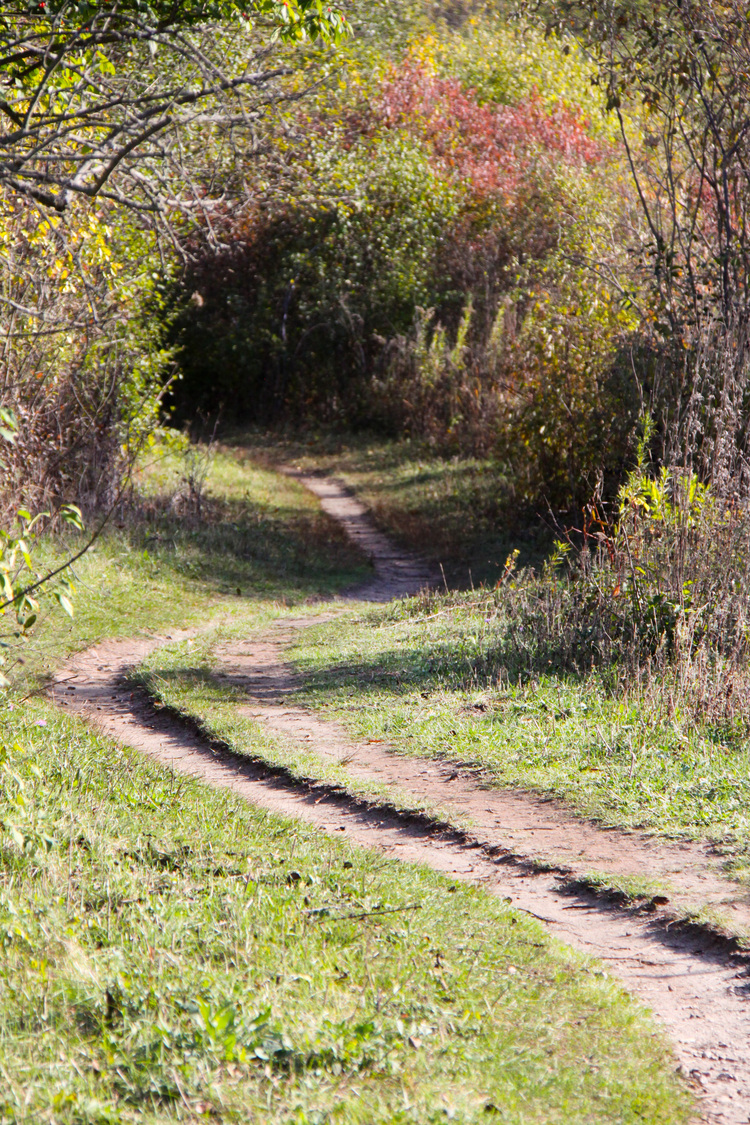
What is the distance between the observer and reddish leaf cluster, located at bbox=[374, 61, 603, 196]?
24.5m

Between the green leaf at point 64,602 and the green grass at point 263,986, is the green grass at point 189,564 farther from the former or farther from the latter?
the green leaf at point 64,602

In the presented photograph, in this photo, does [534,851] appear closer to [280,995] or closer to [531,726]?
[531,726]

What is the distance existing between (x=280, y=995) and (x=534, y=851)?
1.89 metres

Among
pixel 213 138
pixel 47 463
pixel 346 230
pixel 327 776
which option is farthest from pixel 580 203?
pixel 327 776

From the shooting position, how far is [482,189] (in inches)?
953

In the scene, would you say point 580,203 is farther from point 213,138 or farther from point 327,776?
point 327,776

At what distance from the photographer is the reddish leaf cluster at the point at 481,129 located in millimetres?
24531

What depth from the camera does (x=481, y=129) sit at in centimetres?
2581

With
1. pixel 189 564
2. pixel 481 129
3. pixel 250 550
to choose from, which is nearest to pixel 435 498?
pixel 250 550

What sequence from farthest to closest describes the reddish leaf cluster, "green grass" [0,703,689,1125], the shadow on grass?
the reddish leaf cluster, the shadow on grass, "green grass" [0,703,689,1125]

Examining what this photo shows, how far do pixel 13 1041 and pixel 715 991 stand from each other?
243 centimetres

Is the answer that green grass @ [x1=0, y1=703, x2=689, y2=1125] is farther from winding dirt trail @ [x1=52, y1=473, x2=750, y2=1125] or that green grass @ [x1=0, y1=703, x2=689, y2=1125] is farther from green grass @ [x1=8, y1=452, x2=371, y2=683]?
green grass @ [x1=8, y1=452, x2=371, y2=683]

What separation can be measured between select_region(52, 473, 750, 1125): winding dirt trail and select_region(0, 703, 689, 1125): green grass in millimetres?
184

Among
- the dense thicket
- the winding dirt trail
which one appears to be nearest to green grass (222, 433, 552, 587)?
the dense thicket
